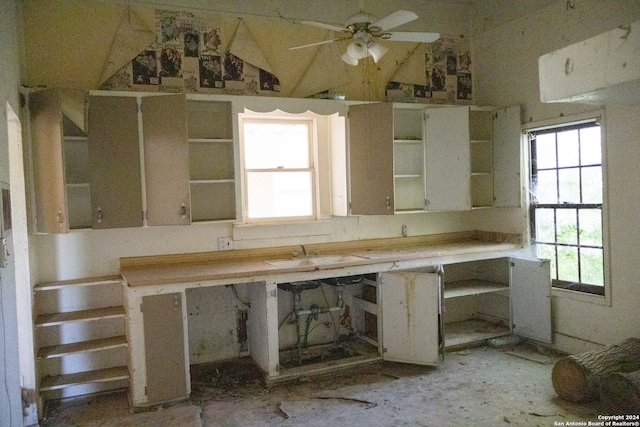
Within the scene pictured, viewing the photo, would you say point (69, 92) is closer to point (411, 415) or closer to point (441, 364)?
point (411, 415)

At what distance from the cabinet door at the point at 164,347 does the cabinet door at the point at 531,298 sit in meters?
3.08

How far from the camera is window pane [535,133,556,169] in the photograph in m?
4.45

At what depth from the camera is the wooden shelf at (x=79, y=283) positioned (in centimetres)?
350

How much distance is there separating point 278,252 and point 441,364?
1758 millimetres

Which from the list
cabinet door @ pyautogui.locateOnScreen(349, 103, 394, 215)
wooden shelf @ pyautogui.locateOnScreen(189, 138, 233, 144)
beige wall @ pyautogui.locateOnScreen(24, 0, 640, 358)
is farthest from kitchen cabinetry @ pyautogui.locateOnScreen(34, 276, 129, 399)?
cabinet door @ pyautogui.locateOnScreen(349, 103, 394, 215)

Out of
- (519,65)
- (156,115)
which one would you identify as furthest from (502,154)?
(156,115)

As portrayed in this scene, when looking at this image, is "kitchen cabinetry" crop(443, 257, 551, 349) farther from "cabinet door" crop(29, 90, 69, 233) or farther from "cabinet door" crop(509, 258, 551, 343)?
"cabinet door" crop(29, 90, 69, 233)

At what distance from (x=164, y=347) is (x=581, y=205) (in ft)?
12.0

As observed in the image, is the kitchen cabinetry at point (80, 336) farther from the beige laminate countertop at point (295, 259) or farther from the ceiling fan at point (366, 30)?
the ceiling fan at point (366, 30)

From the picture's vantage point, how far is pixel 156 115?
146 inches

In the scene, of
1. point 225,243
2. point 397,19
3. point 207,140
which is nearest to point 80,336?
point 225,243

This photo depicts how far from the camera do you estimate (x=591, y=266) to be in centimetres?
414

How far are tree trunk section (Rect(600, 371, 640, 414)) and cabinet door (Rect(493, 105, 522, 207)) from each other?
199cm

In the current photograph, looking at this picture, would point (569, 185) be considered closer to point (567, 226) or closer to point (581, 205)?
point (581, 205)
